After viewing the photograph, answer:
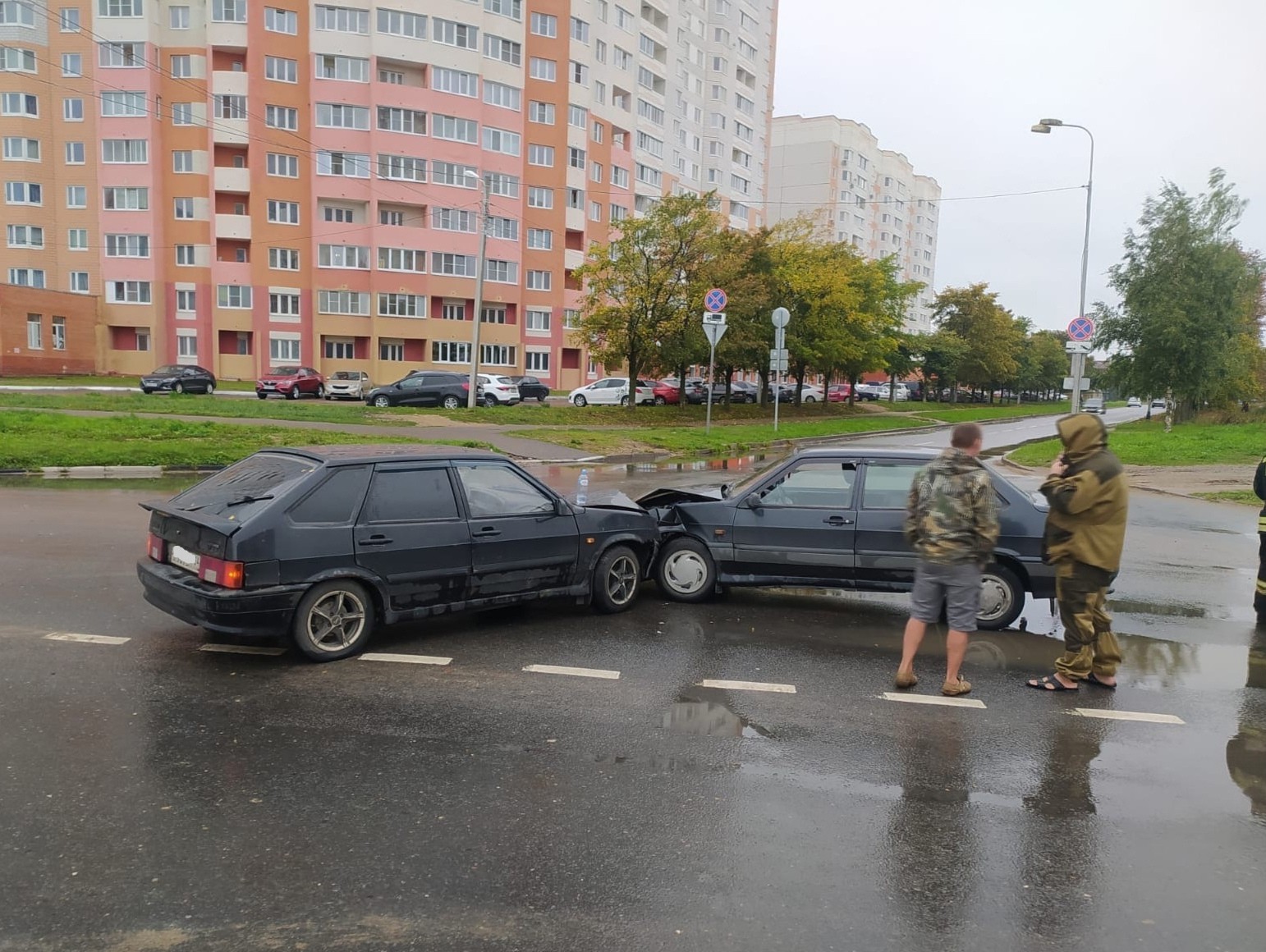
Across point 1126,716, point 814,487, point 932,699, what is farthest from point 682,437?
point 1126,716

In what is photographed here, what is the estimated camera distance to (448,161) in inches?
2211

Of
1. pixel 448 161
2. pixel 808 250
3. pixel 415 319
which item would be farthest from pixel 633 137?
pixel 808 250

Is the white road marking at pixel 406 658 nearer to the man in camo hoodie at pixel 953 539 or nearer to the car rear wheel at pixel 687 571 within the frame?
the car rear wheel at pixel 687 571

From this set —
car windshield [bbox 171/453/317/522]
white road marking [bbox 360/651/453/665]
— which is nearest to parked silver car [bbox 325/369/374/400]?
car windshield [bbox 171/453/317/522]

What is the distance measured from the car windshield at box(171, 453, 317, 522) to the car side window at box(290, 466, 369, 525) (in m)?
0.19

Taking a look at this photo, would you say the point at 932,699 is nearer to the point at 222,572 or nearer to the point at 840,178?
the point at 222,572

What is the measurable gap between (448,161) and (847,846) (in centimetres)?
5790

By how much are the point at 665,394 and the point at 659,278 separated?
13330 mm

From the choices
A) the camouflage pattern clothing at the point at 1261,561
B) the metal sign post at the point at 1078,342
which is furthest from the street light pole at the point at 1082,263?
the camouflage pattern clothing at the point at 1261,561

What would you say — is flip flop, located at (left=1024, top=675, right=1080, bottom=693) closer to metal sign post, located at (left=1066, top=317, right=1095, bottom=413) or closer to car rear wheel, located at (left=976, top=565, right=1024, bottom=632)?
car rear wheel, located at (left=976, top=565, right=1024, bottom=632)

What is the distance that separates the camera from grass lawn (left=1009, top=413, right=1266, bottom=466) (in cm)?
2411

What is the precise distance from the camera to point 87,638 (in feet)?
21.1

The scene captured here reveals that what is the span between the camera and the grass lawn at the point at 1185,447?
79.1ft

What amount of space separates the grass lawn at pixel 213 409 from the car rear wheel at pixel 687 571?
18687 millimetres
